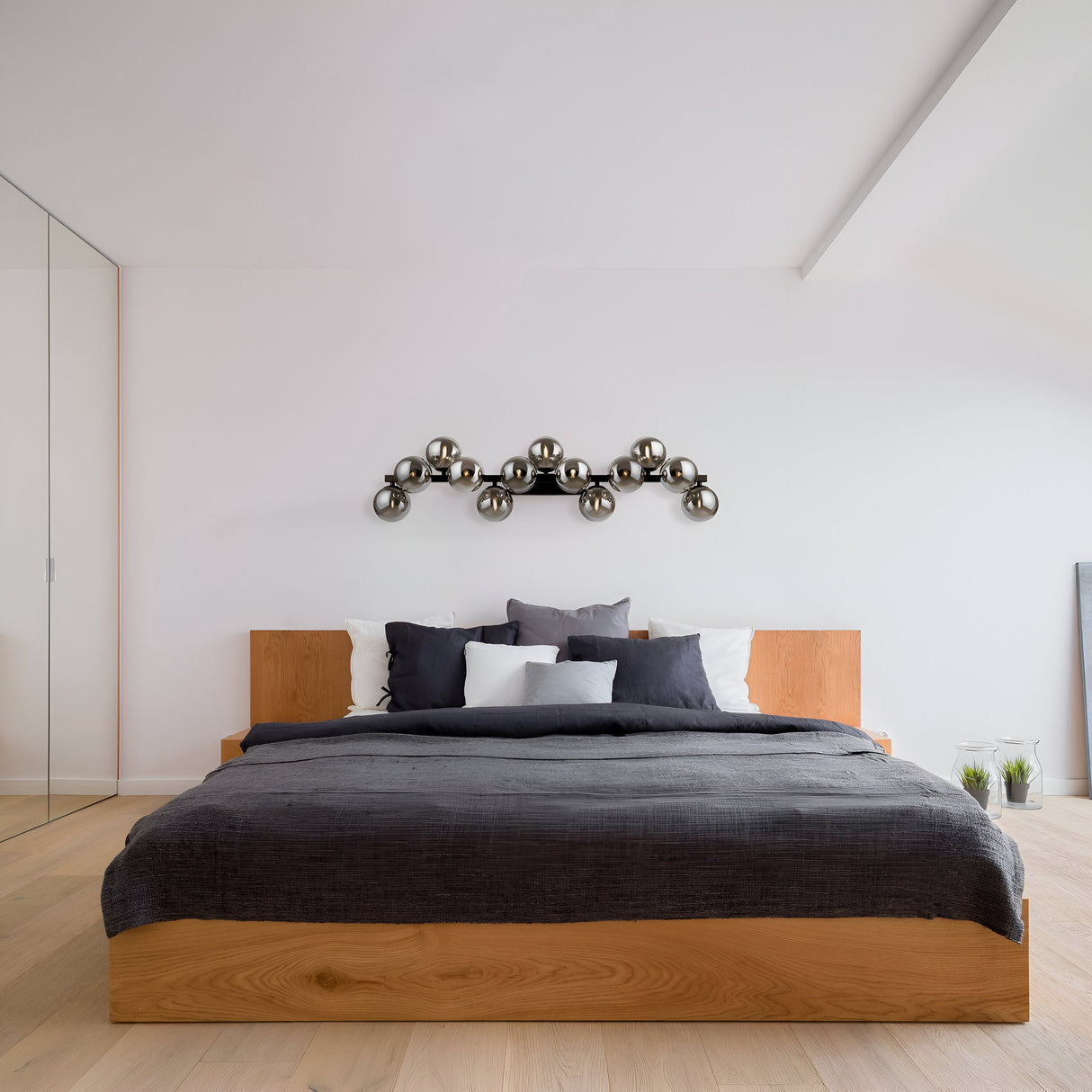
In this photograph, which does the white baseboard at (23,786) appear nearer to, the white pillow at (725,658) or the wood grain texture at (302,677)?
the wood grain texture at (302,677)

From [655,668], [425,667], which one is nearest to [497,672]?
→ [425,667]

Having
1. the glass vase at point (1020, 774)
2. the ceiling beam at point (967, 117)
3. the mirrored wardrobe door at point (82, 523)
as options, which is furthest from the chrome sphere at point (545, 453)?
the glass vase at point (1020, 774)

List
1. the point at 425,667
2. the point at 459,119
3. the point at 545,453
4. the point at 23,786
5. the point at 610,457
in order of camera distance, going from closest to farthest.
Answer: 1. the point at 459,119
2. the point at 23,786
3. the point at 425,667
4. the point at 545,453
5. the point at 610,457

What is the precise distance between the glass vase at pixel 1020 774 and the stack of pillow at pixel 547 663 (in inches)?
48.9

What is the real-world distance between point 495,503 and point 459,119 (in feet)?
5.81

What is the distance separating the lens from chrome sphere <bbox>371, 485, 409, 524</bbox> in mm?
4242

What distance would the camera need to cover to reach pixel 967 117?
9.66ft

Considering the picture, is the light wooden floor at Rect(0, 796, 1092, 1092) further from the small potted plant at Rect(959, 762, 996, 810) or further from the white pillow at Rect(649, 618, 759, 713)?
the white pillow at Rect(649, 618, 759, 713)

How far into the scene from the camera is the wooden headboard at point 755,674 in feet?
14.1

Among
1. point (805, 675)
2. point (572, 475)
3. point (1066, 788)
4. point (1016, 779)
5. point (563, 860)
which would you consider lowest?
point (1066, 788)

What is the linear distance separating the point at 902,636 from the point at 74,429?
4103 millimetres

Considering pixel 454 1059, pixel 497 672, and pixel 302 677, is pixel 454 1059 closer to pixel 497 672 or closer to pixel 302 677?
pixel 497 672

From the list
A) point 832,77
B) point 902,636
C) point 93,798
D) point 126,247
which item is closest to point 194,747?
point 93,798

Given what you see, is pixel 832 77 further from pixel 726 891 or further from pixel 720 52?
pixel 726 891
